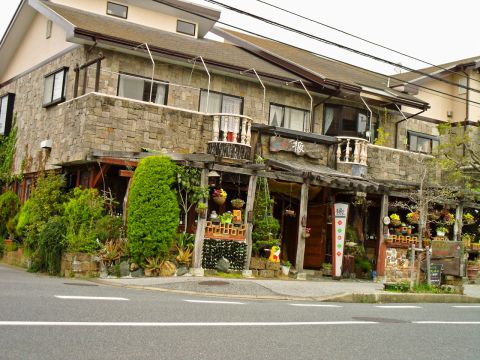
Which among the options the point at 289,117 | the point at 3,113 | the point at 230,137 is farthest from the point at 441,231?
the point at 3,113

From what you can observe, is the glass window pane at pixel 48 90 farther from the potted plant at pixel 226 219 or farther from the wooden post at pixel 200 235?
the potted plant at pixel 226 219

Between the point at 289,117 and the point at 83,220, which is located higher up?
the point at 289,117

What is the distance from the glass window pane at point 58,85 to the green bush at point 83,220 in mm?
5625

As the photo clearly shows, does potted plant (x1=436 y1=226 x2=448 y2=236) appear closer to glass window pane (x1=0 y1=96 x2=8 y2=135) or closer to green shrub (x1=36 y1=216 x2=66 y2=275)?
green shrub (x1=36 y1=216 x2=66 y2=275)

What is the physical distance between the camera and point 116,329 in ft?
25.7

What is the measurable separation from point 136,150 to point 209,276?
→ 513 cm

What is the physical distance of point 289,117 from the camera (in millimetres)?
25859

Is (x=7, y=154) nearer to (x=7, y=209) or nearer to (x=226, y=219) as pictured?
(x=7, y=209)

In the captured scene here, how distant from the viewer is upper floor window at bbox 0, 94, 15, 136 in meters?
27.4

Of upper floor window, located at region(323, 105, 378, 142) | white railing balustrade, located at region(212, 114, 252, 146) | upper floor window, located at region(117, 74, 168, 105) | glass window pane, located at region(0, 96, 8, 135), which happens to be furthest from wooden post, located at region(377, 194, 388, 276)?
glass window pane, located at region(0, 96, 8, 135)

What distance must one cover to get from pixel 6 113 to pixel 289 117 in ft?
39.2

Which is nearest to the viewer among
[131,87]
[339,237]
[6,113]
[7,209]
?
[339,237]

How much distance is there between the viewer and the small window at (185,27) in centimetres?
2675

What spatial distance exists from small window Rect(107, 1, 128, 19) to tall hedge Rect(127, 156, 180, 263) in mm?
10253
